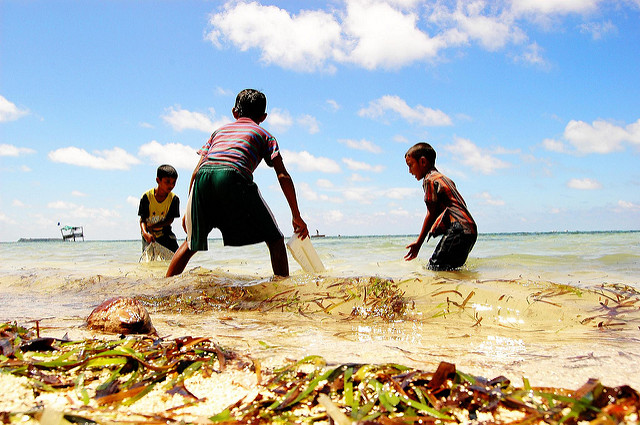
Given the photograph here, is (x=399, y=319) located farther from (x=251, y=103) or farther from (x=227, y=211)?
(x=251, y=103)

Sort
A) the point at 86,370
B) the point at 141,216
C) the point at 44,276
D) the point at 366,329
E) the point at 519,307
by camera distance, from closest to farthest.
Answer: the point at 86,370 → the point at 366,329 → the point at 519,307 → the point at 44,276 → the point at 141,216

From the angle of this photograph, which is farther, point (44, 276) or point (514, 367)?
point (44, 276)

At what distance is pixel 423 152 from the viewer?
19.3 ft

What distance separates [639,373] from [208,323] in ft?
7.30

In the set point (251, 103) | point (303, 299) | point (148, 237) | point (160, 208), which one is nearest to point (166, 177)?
point (160, 208)

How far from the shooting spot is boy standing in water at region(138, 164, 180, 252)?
727cm

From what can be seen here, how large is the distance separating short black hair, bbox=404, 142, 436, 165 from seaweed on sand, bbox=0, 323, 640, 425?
466cm

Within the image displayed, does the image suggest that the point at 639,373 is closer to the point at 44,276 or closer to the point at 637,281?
the point at 637,281

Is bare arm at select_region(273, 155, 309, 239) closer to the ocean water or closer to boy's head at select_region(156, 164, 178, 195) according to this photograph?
the ocean water

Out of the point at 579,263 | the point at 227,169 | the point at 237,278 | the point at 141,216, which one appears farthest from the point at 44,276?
the point at 579,263

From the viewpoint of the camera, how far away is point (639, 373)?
163 cm

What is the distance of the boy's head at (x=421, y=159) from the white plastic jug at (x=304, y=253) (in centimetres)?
218

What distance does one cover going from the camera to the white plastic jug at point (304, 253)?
4363 millimetres

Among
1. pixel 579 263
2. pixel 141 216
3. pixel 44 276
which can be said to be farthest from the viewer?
pixel 141 216
